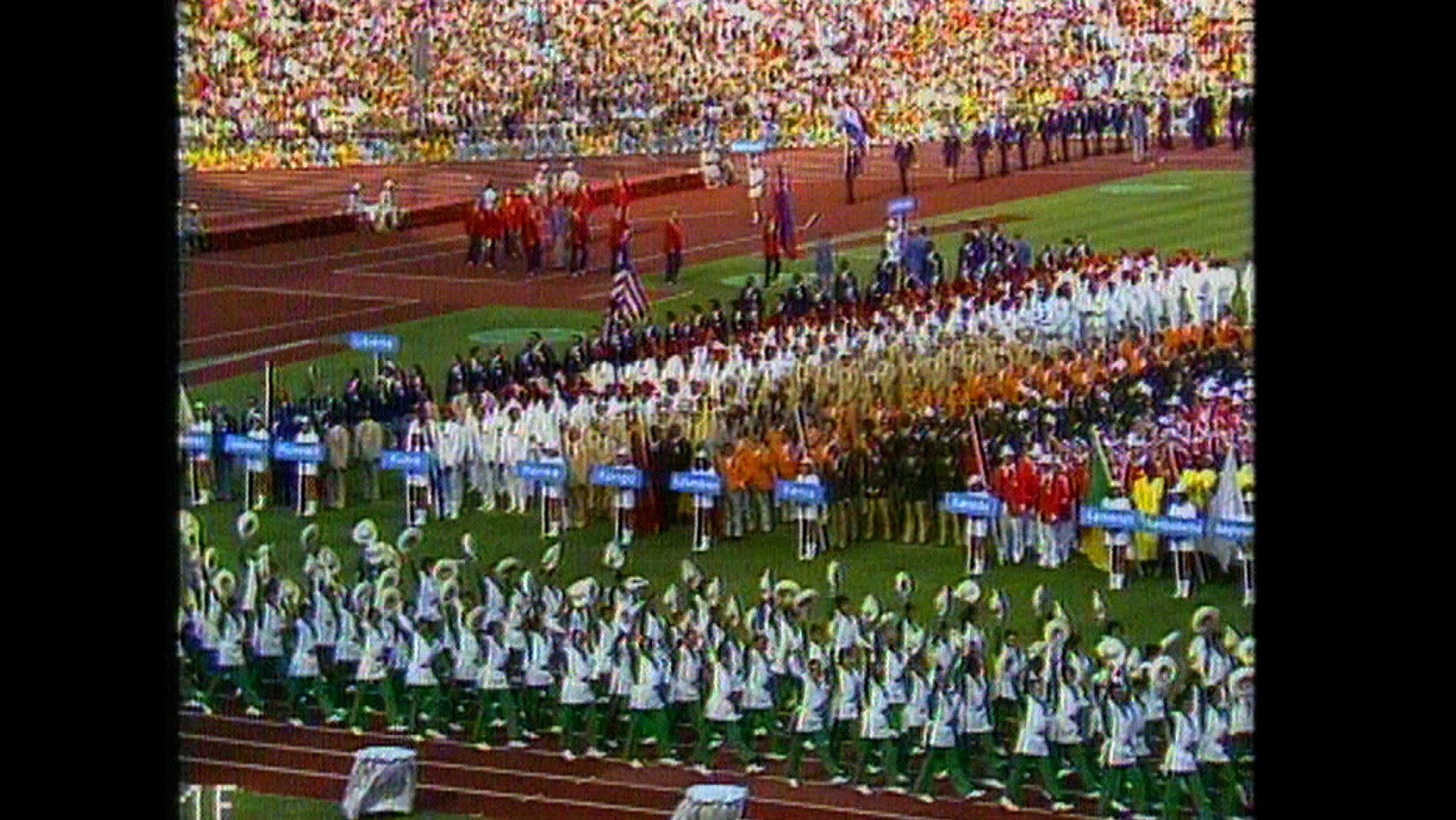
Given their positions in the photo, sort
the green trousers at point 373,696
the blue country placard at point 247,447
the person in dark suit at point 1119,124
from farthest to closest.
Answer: the blue country placard at point 247,447 → the green trousers at point 373,696 → the person in dark suit at point 1119,124

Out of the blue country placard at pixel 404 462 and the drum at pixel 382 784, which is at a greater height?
the blue country placard at pixel 404 462

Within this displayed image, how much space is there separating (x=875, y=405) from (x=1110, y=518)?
0.43m

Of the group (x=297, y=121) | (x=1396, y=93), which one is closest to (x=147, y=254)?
(x=297, y=121)

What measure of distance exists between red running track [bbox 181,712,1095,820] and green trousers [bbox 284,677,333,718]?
0.04 m

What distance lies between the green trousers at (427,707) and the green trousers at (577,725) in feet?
0.68

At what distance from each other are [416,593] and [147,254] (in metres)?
0.75

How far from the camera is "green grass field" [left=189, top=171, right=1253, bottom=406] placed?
4.64m

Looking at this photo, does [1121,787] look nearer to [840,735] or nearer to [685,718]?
[840,735]

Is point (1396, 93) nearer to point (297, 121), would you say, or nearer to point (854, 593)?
point (854, 593)

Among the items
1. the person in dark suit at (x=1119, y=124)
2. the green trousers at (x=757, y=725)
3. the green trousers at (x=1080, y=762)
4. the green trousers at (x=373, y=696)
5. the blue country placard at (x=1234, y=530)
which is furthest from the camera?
the green trousers at (x=373, y=696)

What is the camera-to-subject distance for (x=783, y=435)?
16.3ft

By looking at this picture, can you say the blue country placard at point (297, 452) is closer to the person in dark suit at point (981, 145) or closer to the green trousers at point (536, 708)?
the green trousers at point (536, 708)

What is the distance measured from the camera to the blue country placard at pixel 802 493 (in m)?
4.89

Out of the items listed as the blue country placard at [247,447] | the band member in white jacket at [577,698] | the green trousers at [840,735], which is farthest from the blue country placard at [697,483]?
the blue country placard at [247,447]
